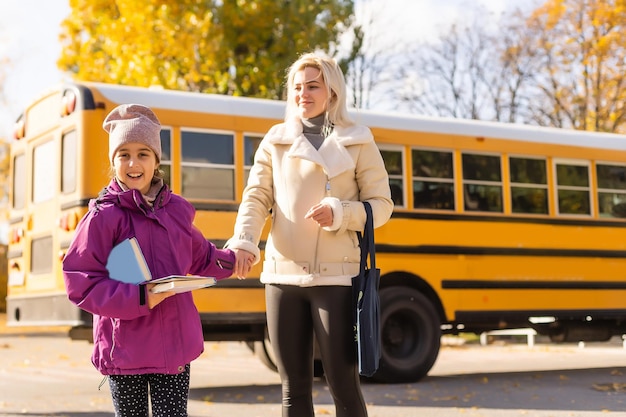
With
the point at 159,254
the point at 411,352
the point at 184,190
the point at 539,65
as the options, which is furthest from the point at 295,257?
the point at 539,65

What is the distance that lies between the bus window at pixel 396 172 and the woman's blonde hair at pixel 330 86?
17.2 feet

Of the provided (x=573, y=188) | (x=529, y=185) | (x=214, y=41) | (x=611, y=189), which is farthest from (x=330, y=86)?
(x=214, y=41)

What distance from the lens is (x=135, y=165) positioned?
10.6 feet

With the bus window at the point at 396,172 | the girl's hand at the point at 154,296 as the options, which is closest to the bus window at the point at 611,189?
the bus window at the point at 396,172

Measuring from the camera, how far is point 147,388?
10.5 ft

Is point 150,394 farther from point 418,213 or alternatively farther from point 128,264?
point 418,213

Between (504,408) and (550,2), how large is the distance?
17.7 meters

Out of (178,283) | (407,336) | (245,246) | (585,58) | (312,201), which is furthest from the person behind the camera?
(585,58)

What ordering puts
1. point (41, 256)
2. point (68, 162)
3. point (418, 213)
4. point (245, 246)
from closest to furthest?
1. point (245, 246)
2. point (68, 162)
3. point (41, 256)
4. point (418, 213)

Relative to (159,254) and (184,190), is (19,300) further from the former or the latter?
(159,254)

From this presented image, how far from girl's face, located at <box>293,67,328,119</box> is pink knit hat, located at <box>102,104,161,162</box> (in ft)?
2.63

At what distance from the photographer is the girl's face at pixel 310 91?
4008 mm

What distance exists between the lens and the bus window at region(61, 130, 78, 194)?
8.34 meters

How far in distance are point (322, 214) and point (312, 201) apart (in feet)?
0.56
